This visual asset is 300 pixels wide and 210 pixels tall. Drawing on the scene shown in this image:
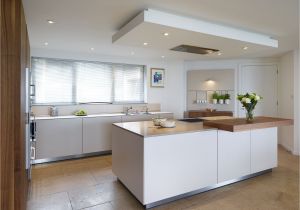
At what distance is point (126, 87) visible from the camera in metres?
5.40

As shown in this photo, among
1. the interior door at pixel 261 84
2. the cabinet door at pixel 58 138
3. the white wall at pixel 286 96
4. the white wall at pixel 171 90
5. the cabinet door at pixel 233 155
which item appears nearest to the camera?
the cabinet door at pixel 233 155

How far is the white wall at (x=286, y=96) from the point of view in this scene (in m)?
4.86

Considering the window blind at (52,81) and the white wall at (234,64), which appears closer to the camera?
the window blind at (52,81)

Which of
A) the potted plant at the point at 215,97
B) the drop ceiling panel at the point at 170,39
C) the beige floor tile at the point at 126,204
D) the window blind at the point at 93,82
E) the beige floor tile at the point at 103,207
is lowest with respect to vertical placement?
the beige floor tile at the point at 103,207

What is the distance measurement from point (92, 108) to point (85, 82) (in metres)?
0.65

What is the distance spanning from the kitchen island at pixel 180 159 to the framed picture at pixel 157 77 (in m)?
2.72

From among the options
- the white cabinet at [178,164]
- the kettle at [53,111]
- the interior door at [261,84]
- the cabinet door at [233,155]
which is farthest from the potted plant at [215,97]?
the kettle at [53,111]

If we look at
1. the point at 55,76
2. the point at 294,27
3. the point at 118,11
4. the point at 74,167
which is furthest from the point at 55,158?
the point at 294,27

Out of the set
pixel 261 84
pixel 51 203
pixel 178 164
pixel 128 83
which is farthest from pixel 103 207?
pixel 261 84

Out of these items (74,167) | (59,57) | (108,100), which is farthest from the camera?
(108,100)

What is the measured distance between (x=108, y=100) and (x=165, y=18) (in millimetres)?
3170

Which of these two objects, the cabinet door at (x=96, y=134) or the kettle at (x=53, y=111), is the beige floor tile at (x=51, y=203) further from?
the kettle at (x=53, y=111)

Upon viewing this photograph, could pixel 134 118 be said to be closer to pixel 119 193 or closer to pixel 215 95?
pixel 119 193

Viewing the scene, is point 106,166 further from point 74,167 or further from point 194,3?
point 194,3
